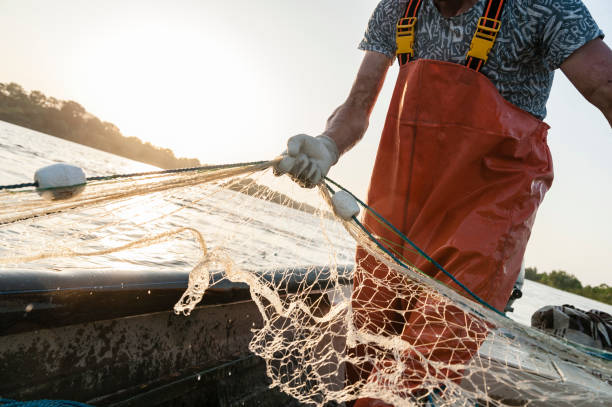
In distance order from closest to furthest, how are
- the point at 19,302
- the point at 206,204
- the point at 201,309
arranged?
the point at 19,302
the point at 201,309
the point at 206,204

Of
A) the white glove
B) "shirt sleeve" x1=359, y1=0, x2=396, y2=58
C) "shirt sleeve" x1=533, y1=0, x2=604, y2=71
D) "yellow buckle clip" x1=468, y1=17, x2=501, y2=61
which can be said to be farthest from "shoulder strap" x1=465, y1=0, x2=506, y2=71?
the white glove

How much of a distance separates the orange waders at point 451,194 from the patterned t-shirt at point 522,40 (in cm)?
10

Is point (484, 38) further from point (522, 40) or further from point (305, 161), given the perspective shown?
point (305, 161)

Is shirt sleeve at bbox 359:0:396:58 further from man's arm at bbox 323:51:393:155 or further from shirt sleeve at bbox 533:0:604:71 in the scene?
shirt sleeve at bbox 533:0:604:71

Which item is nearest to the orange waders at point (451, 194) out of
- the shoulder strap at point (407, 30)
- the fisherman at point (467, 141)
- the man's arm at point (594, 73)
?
the fisherman at point (467, 141)

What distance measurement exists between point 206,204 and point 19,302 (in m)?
17.0

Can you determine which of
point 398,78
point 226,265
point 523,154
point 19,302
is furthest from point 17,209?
point 523,154

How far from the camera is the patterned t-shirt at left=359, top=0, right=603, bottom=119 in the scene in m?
1.36

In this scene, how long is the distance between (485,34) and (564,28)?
0.97 feet

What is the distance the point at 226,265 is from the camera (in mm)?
1854

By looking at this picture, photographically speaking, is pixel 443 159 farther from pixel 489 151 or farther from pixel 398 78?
pixel 398 78

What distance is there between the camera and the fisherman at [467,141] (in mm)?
1370

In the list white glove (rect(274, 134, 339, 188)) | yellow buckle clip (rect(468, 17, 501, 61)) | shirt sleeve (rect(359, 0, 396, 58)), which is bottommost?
white glove (rect(274, 134, 339, 188))

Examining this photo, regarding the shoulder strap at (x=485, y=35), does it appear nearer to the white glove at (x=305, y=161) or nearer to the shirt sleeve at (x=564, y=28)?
the shirt sleeve at (x=564, y=28)
